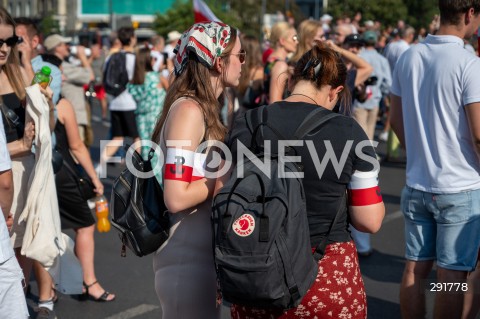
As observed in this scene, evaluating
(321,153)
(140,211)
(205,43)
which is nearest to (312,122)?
(321,153)

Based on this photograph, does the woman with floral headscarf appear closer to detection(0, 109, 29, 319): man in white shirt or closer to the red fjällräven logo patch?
the red fjällräven logo patch

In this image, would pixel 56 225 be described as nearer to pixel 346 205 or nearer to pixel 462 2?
pixel 346 205

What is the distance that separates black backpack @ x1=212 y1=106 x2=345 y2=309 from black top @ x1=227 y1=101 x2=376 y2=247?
140 millimetres

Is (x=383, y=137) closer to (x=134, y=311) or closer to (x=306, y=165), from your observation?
(x=134, y=311)

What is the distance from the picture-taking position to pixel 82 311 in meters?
5.26

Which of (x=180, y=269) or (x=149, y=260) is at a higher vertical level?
(x=180, y=269)

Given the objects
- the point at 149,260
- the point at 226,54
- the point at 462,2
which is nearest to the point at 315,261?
the point at 226,54

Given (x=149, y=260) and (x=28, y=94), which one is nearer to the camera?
(x=28, y=94)

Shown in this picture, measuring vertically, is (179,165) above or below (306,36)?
below

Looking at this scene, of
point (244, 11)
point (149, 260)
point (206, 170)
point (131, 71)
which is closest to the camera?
point (206, 170)

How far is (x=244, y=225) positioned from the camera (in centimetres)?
251

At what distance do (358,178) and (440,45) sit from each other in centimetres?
134

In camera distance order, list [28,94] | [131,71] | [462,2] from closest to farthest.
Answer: [462,2], [28,94], [131,71]

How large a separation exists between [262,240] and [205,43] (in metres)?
0.96
